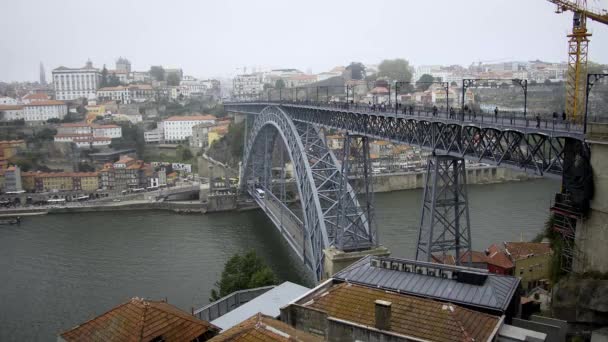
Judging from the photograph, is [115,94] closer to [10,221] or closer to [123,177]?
[123,177]

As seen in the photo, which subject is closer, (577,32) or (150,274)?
(577,32)

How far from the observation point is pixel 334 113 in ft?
48.0

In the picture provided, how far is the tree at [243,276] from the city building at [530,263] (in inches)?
229

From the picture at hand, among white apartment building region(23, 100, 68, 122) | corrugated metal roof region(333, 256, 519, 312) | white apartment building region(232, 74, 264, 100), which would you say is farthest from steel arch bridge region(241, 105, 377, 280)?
white apartment building region(232, 74, 264, 100)

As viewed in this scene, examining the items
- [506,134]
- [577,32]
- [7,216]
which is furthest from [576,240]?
[7,216]

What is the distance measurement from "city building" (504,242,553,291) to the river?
4.09m

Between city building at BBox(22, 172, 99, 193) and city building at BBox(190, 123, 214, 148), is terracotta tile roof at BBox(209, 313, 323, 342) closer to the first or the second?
city building at BBox(22, 172, 99, 193)

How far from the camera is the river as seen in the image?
1532 centimetres

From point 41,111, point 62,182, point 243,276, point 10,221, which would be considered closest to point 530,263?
point 243,276

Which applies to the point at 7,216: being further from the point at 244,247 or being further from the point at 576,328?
the point at 576,328

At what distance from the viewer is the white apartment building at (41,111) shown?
4688 centimetres

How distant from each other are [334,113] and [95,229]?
47.3 feet

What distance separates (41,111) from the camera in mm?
47125

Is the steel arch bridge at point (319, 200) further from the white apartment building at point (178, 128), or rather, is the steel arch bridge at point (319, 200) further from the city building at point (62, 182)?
the white apartment building at point (178, 128)
